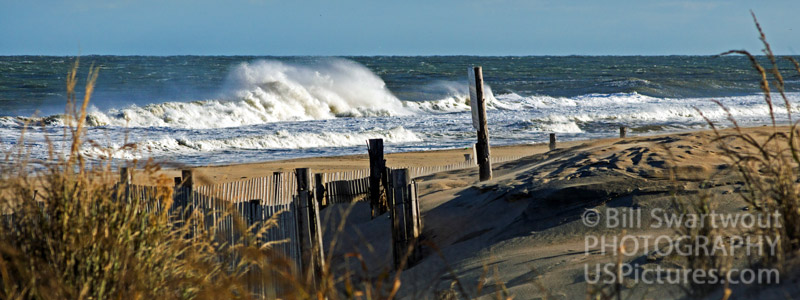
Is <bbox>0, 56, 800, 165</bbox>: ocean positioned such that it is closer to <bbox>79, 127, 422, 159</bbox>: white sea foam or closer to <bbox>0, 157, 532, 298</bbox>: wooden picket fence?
<bbox>79, 127, 422, 159</bbox>: white sea foam

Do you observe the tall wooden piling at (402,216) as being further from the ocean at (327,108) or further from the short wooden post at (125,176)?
the ocean at (327,108)

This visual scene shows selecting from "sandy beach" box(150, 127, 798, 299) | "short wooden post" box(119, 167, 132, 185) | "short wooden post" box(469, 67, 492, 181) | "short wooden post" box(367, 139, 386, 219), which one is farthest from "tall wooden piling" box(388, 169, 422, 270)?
"short wooden post" box(469, 67, 492, 181)

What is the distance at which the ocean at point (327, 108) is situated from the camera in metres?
20.0

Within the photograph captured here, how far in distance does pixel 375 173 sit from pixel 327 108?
25.0 m

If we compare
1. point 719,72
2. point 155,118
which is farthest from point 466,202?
point 719,72

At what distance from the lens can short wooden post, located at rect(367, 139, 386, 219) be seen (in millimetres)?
7113

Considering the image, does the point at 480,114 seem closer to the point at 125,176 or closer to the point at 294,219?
the point at 294,219

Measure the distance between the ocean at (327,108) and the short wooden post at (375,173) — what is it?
17.9ft

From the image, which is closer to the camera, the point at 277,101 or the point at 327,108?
the point at 277,101

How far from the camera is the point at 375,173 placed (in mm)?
7383

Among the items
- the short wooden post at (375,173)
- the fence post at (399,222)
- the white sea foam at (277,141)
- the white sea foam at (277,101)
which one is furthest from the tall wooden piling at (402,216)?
the white sea foam at (277,101)

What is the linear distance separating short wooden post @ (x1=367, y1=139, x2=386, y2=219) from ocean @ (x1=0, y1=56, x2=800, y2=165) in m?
5.46

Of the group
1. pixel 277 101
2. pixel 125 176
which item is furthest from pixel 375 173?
pixel 277 101

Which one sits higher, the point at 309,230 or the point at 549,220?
the point at 309,230
